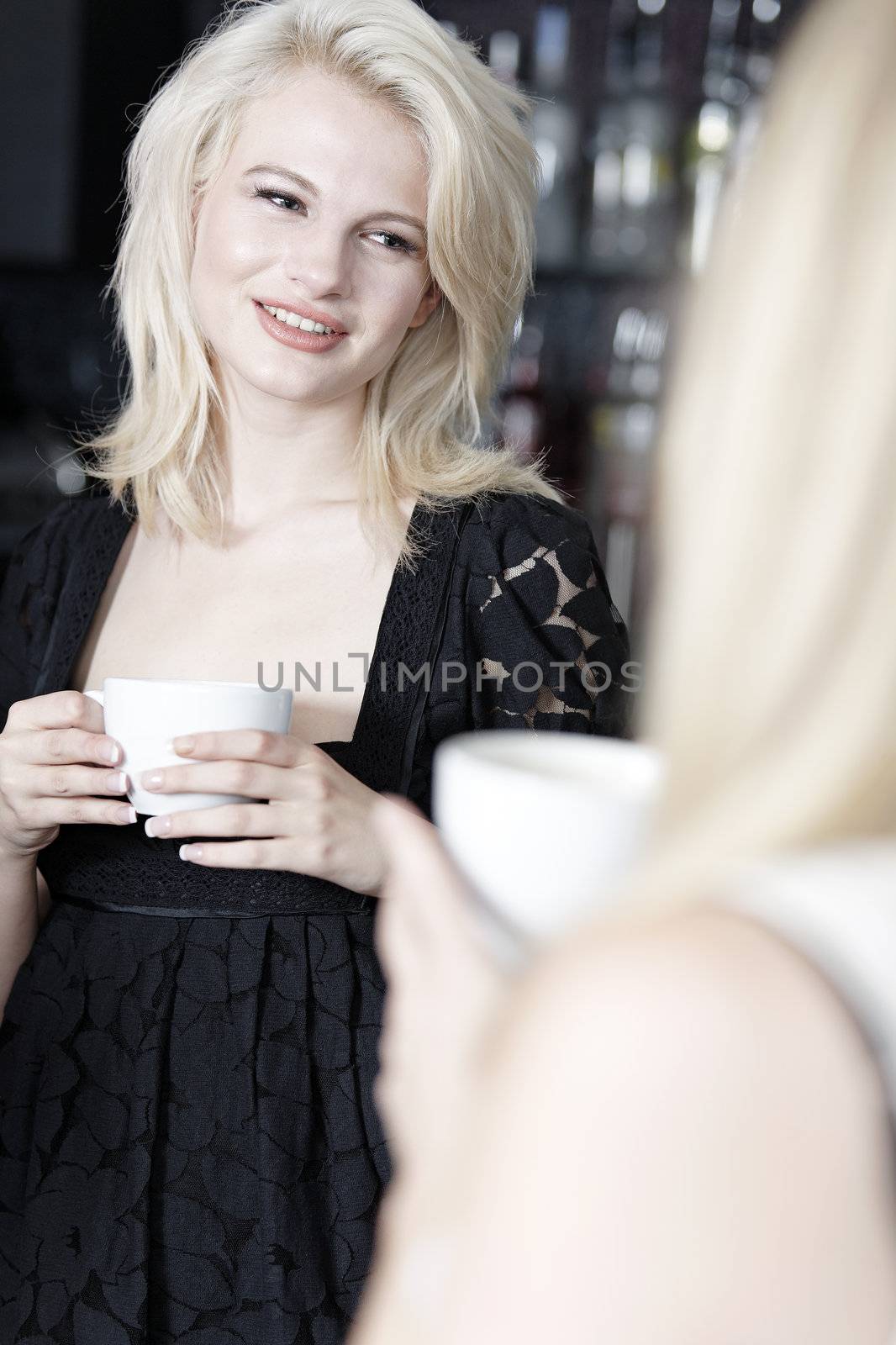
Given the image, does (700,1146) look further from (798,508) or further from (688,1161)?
(798,508)

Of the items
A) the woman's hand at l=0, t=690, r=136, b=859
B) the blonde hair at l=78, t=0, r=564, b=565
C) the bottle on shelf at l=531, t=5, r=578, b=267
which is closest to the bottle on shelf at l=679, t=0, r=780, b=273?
the bottle on shelf at l=531, t=5, r=578, b=267

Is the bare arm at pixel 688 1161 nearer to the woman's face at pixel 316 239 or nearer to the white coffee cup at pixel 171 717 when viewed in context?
the white coffee cup at pixel 171 717

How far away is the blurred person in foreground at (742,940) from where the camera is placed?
330mm

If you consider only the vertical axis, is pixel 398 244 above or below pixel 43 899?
above

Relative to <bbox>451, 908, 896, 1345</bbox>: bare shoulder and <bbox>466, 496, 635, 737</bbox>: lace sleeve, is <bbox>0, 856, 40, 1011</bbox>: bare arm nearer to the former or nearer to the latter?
<bbox>466, 496, 635, 737</bbox>: lace sleeve

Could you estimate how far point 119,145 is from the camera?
3.26m

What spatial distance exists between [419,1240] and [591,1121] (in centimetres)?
10

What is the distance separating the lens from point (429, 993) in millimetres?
425

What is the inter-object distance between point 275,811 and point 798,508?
62cm

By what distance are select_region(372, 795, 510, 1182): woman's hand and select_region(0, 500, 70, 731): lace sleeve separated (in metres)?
0.91

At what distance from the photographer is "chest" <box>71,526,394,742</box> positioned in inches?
46.1

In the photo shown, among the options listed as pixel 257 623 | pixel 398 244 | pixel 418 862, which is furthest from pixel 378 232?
pixel 418 862

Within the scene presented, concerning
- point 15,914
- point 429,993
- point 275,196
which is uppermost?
point 275,196

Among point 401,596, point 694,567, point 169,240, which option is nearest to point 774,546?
point 694,567
